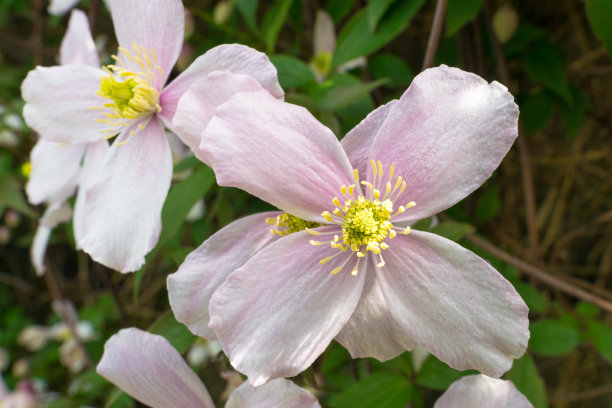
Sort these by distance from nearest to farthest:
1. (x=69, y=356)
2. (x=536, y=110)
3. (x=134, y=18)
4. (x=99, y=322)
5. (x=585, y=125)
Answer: (x=134, y=18) → (x=536, y=110) → (x=585, y=125) → (x=69, y=356) → (x=99, y=322)

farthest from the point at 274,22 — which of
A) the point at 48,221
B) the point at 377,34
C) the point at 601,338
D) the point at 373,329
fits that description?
the point at 601,338

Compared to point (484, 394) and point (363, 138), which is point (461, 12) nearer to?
point (363, 138)

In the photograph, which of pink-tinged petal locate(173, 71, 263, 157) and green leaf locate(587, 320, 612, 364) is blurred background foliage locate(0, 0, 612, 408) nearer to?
green leaf locate(587, 320, 612, 364)

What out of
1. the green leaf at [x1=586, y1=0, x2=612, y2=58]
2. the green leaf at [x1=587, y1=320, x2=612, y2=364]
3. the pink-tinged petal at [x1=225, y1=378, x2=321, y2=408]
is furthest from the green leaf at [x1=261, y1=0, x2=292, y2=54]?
the green leaf at [x1=587, y1=320, x2=612, y2=364]

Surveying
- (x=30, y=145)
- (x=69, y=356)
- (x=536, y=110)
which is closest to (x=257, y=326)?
(x=536, y=110)

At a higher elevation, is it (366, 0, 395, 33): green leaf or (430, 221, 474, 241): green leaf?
(366, 0, 395, 33): green leaf

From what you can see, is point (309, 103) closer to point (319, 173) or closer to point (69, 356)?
point (319, 173)

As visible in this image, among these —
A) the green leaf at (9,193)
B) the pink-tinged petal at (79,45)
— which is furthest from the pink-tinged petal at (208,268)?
the green leaf at (9,193)
